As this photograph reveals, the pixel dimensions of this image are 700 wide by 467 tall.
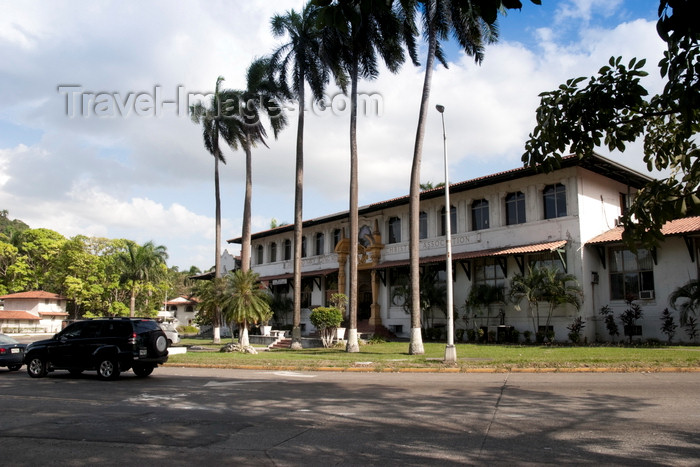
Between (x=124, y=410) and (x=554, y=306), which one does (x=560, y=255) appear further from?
(x=124, y=410)

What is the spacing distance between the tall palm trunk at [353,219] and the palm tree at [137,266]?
40574 mm

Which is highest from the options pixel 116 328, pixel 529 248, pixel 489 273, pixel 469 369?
pixel 529 248

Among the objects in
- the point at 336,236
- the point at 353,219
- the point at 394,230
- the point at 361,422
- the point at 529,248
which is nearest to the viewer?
the point at 361,422

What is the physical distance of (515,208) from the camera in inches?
1147

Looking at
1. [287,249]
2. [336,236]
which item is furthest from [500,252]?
[287,249]

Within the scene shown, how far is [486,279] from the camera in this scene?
29.8 meters

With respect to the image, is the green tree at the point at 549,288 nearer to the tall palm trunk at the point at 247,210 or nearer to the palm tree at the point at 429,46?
the palm tree at the point at 429,46

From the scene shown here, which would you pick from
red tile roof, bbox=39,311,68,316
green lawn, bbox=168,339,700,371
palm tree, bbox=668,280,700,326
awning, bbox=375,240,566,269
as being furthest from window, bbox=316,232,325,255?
red tile roof, bbox=39,311,68,316

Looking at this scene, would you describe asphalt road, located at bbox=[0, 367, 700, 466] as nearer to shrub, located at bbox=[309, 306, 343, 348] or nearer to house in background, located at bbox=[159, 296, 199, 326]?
shrub, located at bbox=[309, 306, 343, 348]

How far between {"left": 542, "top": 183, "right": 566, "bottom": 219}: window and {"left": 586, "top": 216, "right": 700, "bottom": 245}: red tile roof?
6.68 feet

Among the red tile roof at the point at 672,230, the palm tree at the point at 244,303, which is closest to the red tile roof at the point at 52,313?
the palm tree at the point at 244,303

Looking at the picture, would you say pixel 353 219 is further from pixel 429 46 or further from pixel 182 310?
pixel 182 310

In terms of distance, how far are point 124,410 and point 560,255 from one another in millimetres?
20938

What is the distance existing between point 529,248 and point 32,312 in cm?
5707
